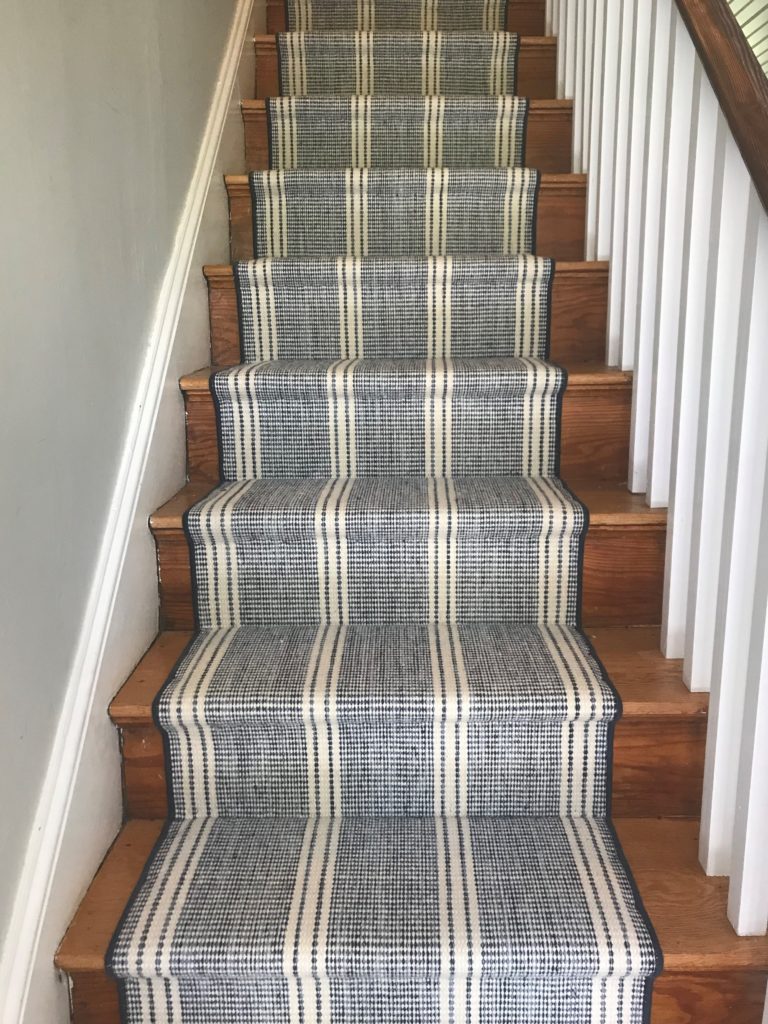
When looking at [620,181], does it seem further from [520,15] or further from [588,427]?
[520,15]

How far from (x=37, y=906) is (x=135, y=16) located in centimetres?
137

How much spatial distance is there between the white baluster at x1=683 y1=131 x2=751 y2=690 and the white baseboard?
2.75 feet

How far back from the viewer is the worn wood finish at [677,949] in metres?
1.04

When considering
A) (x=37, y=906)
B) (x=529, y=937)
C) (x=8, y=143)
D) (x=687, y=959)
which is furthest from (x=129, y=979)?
(x=8, y=143)

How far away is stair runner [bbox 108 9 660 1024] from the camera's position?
1068 millimetres

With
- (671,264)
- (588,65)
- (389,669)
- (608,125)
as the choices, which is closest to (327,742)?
(389,669)

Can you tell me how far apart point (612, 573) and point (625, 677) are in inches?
8.2

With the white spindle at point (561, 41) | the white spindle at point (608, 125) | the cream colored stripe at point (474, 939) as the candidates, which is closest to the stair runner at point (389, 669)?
the cream colored stripe at point (474, 939)

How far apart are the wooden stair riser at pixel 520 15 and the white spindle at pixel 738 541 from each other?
1.81 metres

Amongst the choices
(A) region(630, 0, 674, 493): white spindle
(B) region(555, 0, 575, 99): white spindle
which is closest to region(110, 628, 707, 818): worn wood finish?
(A) region(630, 0, 674, 493): white spindle

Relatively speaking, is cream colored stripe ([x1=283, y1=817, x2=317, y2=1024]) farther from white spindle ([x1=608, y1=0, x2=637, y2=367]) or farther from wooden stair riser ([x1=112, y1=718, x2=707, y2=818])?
white spindle ([x1=608, y1=0, x2=637, y2=367])

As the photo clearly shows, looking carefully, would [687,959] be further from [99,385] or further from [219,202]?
[219,202]

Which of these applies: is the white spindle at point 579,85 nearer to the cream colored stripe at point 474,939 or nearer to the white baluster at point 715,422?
the white baluster at point 715,422

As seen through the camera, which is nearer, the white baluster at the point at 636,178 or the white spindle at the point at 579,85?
the white baluster at the point at 636,178
